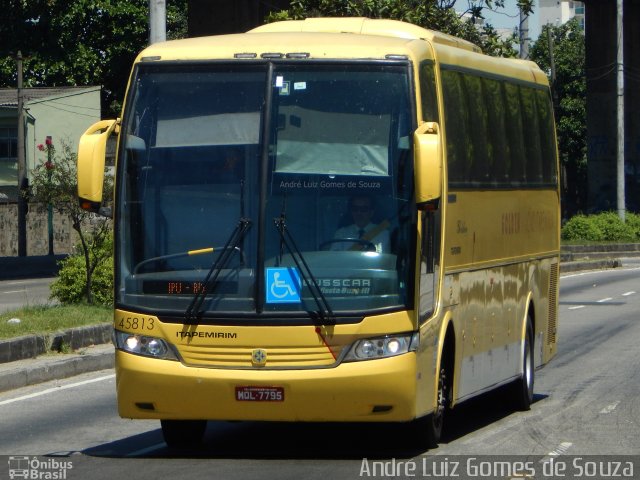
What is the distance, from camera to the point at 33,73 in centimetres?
6606

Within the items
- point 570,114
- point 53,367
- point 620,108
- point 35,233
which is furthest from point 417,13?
point 570,114

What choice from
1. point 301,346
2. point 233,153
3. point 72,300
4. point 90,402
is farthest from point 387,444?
point 72,300

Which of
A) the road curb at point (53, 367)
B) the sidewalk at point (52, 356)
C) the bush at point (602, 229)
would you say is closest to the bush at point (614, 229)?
the bush at point (602, 229)

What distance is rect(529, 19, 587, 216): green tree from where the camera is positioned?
241 ft

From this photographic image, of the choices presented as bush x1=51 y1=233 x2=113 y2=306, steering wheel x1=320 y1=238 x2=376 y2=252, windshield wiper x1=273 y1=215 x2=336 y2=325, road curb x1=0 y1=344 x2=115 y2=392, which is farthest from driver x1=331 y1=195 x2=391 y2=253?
bush x1=51 y1=233 x2=113 y2=306

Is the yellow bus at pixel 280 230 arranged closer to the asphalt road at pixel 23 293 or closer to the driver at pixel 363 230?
the driver at pixel 363 230

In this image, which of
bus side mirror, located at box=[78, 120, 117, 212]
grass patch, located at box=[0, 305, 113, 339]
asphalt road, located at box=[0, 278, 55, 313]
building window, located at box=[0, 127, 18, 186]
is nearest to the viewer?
bus side mirror, located at box=[78, 120, 117, 212]

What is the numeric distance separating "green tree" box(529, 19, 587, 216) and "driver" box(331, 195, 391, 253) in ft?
198

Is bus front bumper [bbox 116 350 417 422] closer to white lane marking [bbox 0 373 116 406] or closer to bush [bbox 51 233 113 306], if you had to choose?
white lane marking [bbox 0 373 116 406]

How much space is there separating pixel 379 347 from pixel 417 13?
16.6 m

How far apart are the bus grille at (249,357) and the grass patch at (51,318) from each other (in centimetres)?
686

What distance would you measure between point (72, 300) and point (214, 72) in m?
11.7

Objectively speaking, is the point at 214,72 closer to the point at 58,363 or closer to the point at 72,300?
the point at 58,363

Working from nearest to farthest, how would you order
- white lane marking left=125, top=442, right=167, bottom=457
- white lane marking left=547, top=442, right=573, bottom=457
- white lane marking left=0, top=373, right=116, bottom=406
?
1. white lane marking left=547, top=442, right=573, bottom=457
2. white lane marking left=125, top=442, right=167, bottom=457
3. white lane marking left=0, top=373, right=116, bottom=406
